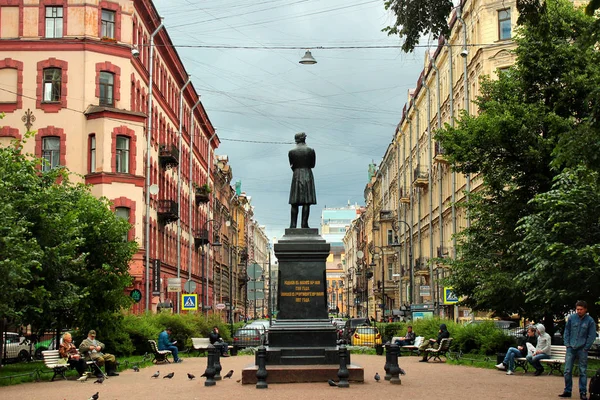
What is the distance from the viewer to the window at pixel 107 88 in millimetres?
44594

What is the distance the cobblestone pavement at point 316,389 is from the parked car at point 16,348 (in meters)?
12.0

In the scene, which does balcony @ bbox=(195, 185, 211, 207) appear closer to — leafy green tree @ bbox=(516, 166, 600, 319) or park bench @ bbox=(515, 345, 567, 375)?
leafy green tree @ bbox=(516, 166, 600, 319)

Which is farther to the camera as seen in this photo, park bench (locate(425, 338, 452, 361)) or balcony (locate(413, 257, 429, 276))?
balcony (locate(413, 257, 429, 276))

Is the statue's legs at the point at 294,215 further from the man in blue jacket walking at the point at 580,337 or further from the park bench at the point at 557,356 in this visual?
the man in blue jacket walking at the point at 580,337

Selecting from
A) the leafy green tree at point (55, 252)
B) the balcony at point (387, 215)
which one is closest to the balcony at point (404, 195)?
the balcony at point (387, 215)

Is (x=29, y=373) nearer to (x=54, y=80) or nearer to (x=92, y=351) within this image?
(x=92, y=351)

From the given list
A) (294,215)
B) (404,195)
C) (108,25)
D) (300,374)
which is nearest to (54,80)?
(108,25)

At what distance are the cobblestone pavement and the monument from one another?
1.00m

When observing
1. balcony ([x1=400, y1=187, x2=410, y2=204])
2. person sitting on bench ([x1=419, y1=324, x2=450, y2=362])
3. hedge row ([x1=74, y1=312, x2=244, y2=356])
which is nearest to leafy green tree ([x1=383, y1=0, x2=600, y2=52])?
person sitting on bench ([x1=419, y1=324, x2=450, y2=362])

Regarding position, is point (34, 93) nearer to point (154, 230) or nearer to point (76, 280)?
point (154, 230)

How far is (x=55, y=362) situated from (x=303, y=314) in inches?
260

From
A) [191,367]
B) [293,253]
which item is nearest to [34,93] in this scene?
[191,367]

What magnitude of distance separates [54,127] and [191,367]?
2033 centimetres

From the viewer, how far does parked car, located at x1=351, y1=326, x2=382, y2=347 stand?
41.1 m
